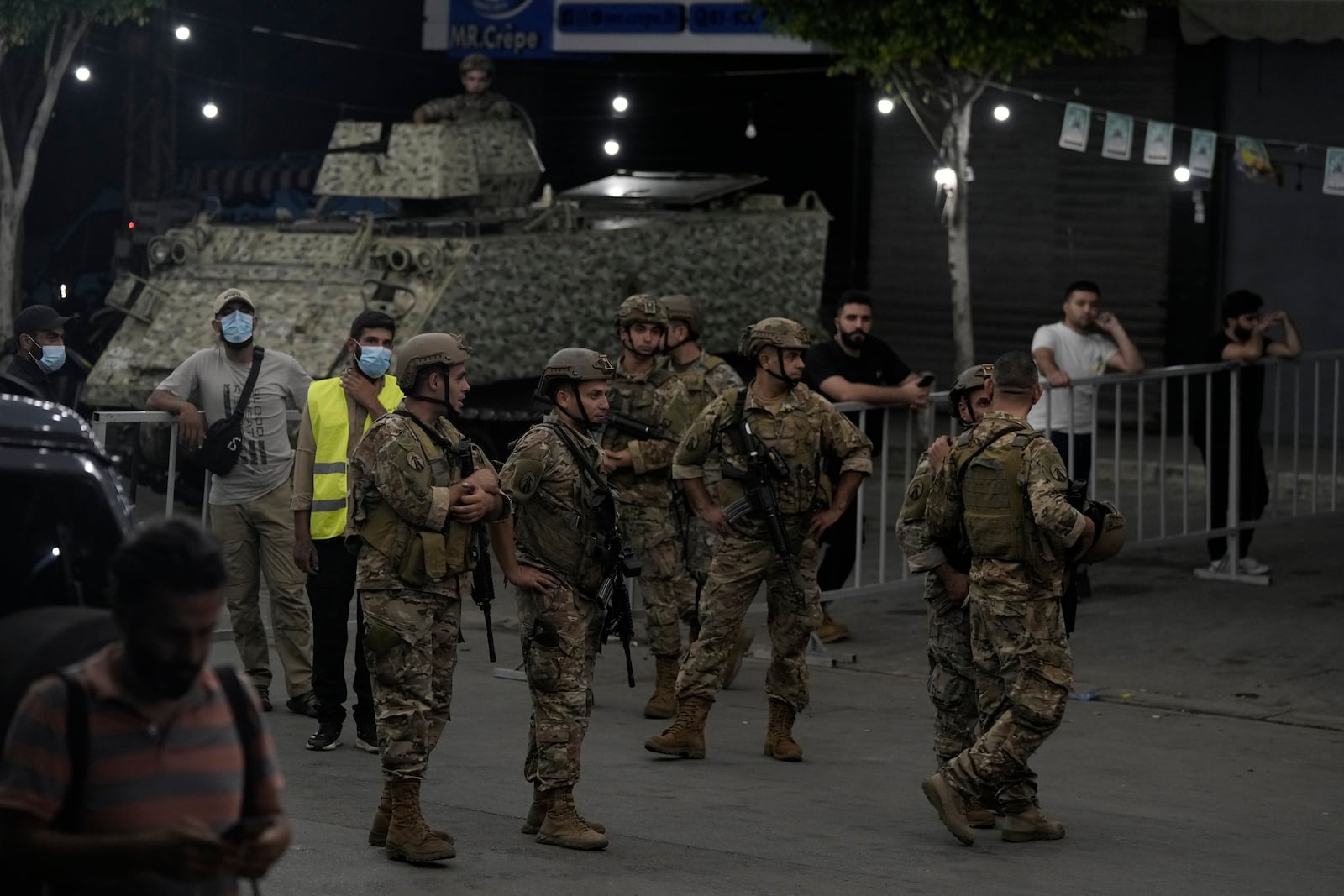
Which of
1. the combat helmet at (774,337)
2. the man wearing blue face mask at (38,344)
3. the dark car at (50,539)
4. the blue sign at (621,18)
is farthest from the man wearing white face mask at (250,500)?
the blue sign at (621,18)

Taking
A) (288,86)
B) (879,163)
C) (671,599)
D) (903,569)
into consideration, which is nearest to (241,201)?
(288,86)

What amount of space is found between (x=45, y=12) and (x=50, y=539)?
51.0 feet

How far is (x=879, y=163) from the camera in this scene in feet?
65.8

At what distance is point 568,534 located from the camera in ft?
22.8

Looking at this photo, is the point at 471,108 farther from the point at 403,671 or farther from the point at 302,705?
the point at 403,671

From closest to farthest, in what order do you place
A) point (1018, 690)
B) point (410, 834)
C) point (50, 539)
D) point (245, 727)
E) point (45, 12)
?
point (245, 727) < point (50, 539) < point (410, 834) < point (1018, 690) < point (45, 12)

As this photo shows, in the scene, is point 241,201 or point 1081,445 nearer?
point 1081,445

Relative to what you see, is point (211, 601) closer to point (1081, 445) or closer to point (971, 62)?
point (1081, 445)

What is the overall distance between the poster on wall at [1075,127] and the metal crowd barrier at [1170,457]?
1.96m

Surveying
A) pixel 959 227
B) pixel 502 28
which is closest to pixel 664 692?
pixel 959 227

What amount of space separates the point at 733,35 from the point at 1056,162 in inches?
133

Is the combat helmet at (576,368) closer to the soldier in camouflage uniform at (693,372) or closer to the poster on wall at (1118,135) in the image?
the soldier in camouflage uniform at (693,372)

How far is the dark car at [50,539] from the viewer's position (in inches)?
142

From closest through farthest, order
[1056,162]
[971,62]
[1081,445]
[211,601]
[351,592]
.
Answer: [211,601] < [351,592] < [1081,445] < [971,62] < [1056,162]
